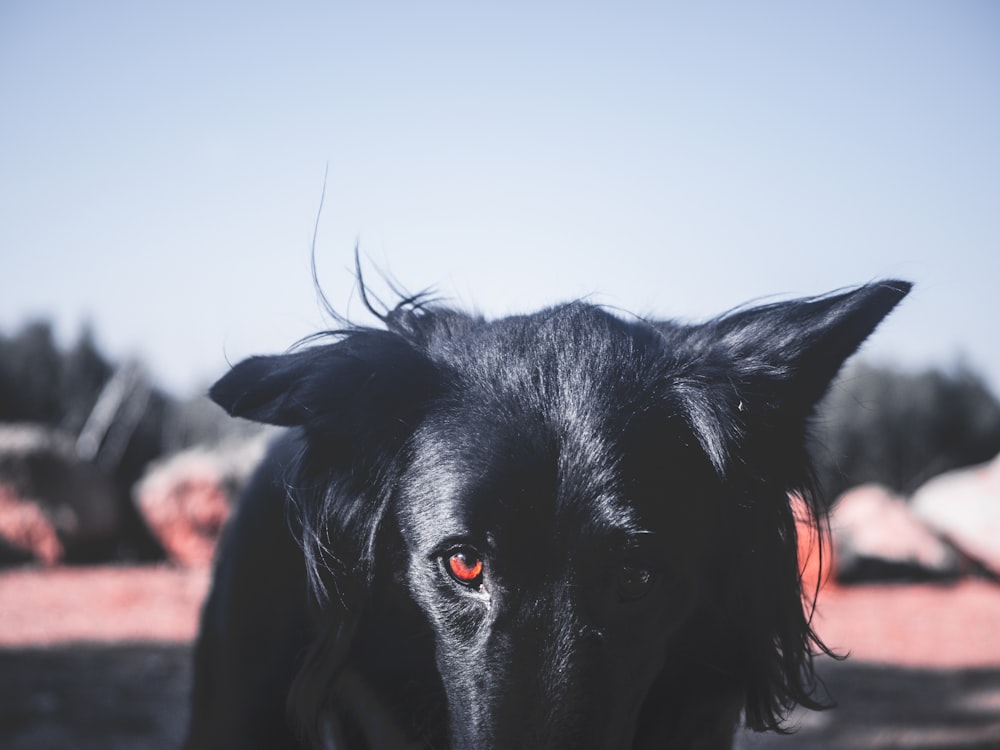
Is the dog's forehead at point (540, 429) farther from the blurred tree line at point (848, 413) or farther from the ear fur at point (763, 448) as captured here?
the blurred tree line at point (848, 413)

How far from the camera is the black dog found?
209cm

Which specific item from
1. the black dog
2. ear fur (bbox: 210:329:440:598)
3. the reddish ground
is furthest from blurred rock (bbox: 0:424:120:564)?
ear fur (bbox: 210:329:440:598)

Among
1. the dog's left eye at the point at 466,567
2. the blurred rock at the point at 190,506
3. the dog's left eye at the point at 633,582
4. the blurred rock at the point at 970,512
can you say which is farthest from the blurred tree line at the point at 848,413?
the dog's left eye at the point at 466,567

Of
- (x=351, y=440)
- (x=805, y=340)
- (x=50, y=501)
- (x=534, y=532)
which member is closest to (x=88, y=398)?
(x=50, y=501)

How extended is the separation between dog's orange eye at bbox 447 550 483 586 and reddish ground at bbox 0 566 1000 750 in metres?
1.64

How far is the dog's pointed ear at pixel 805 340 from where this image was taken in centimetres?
209

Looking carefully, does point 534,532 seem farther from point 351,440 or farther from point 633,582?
point 351,440

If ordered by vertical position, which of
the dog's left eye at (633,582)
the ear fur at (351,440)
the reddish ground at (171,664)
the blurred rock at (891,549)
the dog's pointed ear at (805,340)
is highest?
the dog's pointed ear at (805,340)

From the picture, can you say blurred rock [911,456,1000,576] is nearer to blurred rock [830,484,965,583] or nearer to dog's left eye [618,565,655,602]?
blurred rock [830,484,965,583]

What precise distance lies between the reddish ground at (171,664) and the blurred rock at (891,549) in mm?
605

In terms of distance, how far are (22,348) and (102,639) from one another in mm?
9305

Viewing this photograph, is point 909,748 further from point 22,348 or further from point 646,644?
point 22,348

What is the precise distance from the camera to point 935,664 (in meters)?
7.86

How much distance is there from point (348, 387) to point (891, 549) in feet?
37.9
